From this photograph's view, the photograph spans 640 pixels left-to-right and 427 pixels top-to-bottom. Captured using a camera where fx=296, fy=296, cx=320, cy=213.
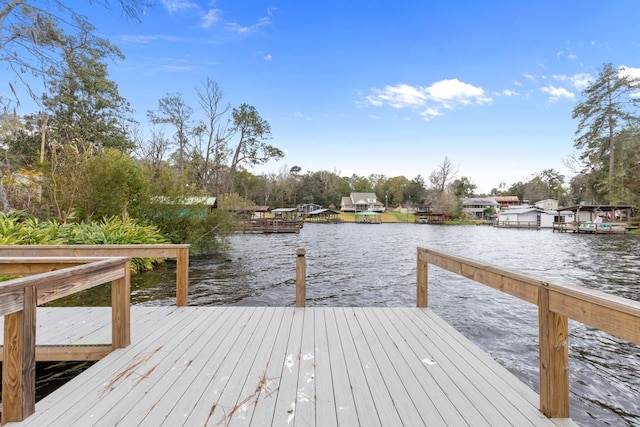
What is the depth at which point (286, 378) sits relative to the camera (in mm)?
2010

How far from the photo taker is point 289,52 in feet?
52.7

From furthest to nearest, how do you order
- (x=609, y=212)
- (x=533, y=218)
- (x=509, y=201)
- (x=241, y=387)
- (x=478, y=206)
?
(x=509, y=201)
(x=478, y=206)
(x=533, y=218)
(x=609, y=212)
(x=241, y=387)

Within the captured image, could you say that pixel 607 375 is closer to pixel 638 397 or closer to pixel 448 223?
pixel 638 397

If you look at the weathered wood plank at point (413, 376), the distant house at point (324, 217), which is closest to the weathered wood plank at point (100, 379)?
the weathered wood plank at point (413, 376)

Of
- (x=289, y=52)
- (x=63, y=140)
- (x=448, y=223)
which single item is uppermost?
(x=289, y=52)

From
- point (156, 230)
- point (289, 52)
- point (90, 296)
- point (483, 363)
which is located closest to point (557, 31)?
point (289, 52)

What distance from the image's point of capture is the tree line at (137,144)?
8.57m

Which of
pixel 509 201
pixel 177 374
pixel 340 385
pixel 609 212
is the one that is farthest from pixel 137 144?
pixel 509 201

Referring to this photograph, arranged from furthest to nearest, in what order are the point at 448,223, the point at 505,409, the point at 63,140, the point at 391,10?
the point at 448,223 → the point at 63,140 → the point at 391,10 → the point at 505,409

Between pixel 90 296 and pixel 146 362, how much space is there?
186 inches

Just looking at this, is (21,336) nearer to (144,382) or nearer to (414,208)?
(144,382)

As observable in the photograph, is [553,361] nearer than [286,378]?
Yes

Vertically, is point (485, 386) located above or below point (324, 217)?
above

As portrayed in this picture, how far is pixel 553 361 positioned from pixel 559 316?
0.81ft
